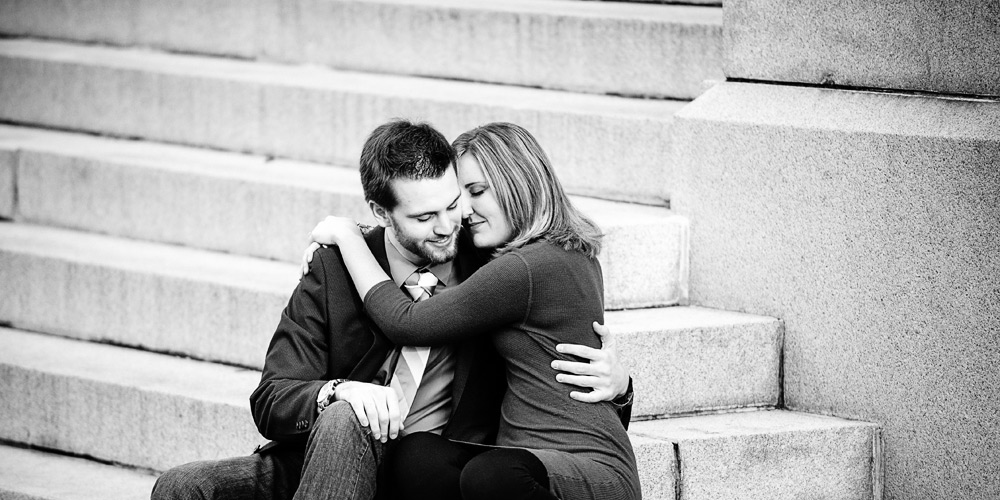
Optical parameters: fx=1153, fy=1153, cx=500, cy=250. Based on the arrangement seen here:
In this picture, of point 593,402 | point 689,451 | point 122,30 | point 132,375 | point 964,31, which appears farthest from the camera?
point 122,30

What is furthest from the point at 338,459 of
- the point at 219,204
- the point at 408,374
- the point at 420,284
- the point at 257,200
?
the point at 219,204

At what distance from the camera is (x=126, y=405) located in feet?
13.8

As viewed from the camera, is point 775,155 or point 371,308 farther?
point 775,155

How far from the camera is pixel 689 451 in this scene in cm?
377

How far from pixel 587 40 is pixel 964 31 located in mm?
1692

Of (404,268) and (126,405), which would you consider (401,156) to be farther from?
(126,405)

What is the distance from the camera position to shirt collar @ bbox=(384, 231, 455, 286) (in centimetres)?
339

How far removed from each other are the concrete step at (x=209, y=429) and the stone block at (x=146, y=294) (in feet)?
0.29

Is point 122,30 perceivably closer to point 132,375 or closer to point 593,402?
point 132,375

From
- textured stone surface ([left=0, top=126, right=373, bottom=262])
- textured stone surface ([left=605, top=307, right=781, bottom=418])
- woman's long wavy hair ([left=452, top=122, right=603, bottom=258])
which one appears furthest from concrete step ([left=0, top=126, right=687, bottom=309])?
woman's long wavy hair ([left=452, top=122, right=603, bottom=258])

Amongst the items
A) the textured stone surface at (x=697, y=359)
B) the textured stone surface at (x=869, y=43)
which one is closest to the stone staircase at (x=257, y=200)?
the textured stone surface at (x=697, y=359)

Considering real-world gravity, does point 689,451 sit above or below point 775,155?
below

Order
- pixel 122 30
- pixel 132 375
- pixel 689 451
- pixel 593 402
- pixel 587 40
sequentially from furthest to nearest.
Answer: pixel 122 30
pixel 587 40
pixel 132 375
pixel 689 451
pixel 593 402

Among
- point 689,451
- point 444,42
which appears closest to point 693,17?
point 444,42
